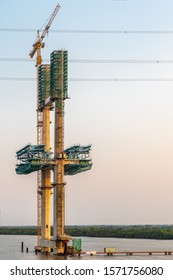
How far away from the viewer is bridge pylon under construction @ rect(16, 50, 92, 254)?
84562mm

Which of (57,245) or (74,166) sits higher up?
(74,166)

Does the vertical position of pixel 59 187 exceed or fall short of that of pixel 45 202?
it exceeds it

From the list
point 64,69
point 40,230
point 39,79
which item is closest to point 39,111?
point 39,79

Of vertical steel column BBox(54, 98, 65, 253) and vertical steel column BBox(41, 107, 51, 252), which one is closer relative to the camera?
vertical steel column BBox(54, 98, 65, 253)

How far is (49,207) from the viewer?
299 feet

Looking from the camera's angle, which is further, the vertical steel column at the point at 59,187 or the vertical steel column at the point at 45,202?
the vertical steel column at the point at 45,202

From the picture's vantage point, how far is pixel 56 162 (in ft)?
279

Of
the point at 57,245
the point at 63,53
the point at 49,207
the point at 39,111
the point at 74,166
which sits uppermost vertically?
the point at 63,53

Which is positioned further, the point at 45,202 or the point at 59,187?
the point at 45,202

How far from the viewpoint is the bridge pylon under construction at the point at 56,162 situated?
277 feet
